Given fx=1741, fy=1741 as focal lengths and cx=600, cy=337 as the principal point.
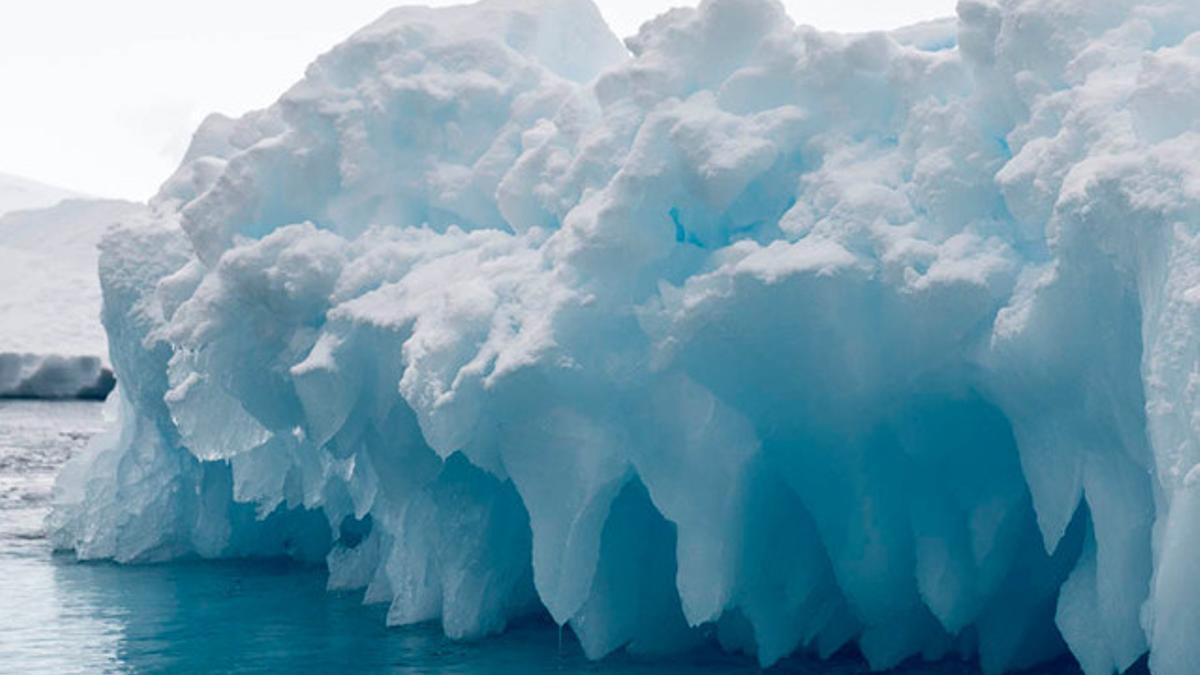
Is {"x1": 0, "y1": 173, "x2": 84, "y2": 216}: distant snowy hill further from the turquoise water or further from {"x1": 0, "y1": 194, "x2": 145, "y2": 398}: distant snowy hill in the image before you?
the turquoise water

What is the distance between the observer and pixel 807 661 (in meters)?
7.97

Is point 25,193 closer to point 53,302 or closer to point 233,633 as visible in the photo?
point 53,302

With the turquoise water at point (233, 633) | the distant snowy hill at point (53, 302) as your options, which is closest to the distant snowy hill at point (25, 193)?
the distant snowy hill at point (53, 302)

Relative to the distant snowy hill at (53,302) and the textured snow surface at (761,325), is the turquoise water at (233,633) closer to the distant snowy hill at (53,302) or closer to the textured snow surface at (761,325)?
the textured snow surface at (761,325)

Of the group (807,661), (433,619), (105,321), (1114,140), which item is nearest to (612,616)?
(807,661)

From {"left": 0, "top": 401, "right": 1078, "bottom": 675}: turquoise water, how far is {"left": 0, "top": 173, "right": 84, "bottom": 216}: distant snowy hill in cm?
9144

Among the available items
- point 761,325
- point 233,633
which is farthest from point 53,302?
point 761,325

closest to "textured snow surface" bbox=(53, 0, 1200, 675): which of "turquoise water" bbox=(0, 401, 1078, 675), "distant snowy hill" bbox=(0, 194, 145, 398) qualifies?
"turquoise water" bbox=(0, 401, 1078, 675)

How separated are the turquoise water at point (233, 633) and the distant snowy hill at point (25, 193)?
91436mm

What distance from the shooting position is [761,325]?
23.6 feet

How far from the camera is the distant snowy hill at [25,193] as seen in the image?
327ft

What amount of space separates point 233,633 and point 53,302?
47.4 m

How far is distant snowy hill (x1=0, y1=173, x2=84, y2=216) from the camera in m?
99.8

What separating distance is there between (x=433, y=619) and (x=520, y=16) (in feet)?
12.3
